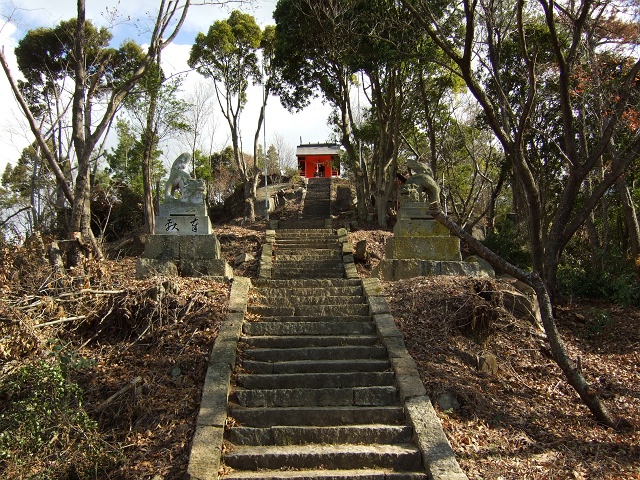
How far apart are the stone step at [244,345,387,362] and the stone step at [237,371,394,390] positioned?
52 cm

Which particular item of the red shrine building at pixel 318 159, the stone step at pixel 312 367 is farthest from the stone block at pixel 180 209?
the red shrine building at pixel 318 159

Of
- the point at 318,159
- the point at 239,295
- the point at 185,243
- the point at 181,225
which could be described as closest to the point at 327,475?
the point at 239,295

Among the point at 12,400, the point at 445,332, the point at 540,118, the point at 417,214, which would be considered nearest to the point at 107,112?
the point at 12,400

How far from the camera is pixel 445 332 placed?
25.0 feet

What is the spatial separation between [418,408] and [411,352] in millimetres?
1307

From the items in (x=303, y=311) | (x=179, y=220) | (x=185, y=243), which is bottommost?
(x=303, y=311)

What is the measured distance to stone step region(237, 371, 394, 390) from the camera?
21.4 ft

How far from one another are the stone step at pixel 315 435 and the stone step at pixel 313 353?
142cm

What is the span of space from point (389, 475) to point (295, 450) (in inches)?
37.5

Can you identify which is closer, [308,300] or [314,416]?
[314,416]

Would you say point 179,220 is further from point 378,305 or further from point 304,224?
point 304,224

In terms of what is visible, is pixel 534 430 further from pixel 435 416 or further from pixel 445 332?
pixel 445 332

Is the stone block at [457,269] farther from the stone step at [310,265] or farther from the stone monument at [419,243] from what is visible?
the stone step at [310,265]

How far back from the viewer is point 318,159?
40.4 m
